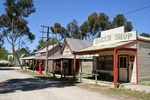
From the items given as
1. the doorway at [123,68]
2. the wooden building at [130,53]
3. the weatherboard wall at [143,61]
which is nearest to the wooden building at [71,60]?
the wooden building at [130,53]

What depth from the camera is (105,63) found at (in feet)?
71.4

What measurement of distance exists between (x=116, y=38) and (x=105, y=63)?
3.44 m

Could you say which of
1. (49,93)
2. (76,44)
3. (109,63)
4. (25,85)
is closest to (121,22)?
(76,44)

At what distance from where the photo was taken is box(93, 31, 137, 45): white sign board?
57.8ft

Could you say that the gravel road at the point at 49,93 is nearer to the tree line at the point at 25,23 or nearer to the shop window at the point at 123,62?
the shop window at the point at 123,62

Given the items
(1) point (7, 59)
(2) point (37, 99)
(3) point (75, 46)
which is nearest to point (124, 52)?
(2) point (37, 99)

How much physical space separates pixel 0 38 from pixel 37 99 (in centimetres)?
4326

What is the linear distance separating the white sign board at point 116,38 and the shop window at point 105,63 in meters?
1.66

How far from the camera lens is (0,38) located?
5050 centimetres

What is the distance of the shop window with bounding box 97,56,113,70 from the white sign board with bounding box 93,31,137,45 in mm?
1655

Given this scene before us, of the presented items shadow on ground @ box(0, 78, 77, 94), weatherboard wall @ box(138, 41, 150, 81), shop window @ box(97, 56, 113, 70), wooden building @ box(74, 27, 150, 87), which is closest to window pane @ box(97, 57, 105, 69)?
shop window @ box(97, 56, 113, 70)

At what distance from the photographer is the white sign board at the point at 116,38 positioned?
17.6m

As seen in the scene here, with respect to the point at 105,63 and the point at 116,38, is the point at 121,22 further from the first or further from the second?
the point at 116,38

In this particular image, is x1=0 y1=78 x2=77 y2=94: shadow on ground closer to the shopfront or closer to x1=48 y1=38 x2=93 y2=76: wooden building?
the shopfront
